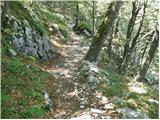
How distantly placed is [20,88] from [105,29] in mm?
7286

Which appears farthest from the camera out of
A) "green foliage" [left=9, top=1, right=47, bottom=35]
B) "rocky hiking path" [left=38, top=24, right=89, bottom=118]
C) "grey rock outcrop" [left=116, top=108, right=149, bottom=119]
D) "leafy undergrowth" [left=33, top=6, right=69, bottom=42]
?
"leafy undergrowth" [left=33, top=6, right=69, bottom=42]

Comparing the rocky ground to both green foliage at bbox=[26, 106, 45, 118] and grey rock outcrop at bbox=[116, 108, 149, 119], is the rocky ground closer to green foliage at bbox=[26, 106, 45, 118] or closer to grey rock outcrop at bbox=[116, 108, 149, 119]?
grey rock outcrop at bbox=[116, 108, 149, 119]

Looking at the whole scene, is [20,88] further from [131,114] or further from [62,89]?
[131,114]

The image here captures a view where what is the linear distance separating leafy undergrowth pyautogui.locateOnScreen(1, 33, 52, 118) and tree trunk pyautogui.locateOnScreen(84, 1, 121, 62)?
389 centimetres

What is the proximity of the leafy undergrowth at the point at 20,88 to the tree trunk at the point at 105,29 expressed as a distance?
3887 mm

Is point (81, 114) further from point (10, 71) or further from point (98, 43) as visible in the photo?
point (98, 43)

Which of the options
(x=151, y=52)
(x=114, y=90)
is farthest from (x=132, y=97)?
(x=151, y=52)

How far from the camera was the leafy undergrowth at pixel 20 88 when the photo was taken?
1045 cm

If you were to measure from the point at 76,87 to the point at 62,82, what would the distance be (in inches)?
43.4

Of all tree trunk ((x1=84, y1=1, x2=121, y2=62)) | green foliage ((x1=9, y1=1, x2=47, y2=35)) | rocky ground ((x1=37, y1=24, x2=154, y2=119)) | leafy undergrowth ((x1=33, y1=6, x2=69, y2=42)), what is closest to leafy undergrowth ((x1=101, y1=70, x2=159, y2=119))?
rocky ground ((x1=37, y1=24, x2=154, y2=119))

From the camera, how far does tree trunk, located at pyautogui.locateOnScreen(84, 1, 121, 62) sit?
1697 centimetres

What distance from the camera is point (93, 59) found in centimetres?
1806

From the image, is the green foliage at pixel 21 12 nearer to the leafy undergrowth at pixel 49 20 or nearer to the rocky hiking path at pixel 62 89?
the rocky hiking path at pixel 62 89

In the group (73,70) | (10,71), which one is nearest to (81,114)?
(10,71)
